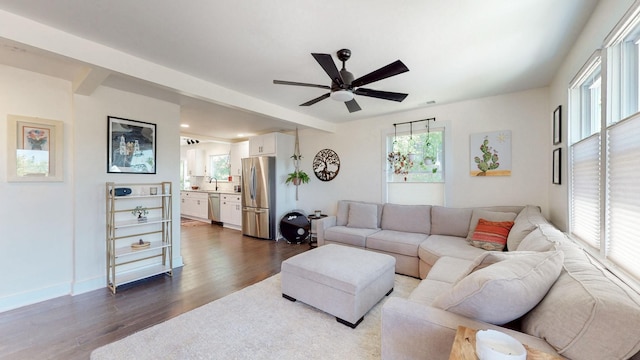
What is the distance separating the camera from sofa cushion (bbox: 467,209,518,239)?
313 centimetres

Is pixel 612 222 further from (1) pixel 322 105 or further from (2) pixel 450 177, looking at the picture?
(1) pixel 322 105

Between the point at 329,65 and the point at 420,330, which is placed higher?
the point at 329,65

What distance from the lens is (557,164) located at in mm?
2686

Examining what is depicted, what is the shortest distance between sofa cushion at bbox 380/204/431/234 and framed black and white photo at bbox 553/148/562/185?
1.53 metres

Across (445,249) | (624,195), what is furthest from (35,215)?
(624,195)

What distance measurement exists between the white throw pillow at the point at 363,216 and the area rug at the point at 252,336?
169cm

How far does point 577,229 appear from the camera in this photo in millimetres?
2168

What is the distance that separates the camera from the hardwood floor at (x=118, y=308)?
1.93 metres

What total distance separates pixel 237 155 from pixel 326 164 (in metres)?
2.93

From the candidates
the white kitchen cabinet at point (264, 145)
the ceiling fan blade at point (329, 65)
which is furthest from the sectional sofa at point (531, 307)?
the white kitchen cabinet at point (264, 145)

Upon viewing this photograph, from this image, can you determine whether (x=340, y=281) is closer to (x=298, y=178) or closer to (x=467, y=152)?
(x=467, y=152)

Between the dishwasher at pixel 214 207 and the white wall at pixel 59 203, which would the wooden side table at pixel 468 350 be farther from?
the dishwasher at pixel 214 207

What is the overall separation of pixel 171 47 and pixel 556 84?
408 centimetres

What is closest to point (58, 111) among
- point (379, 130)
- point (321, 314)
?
point (321, 314)
